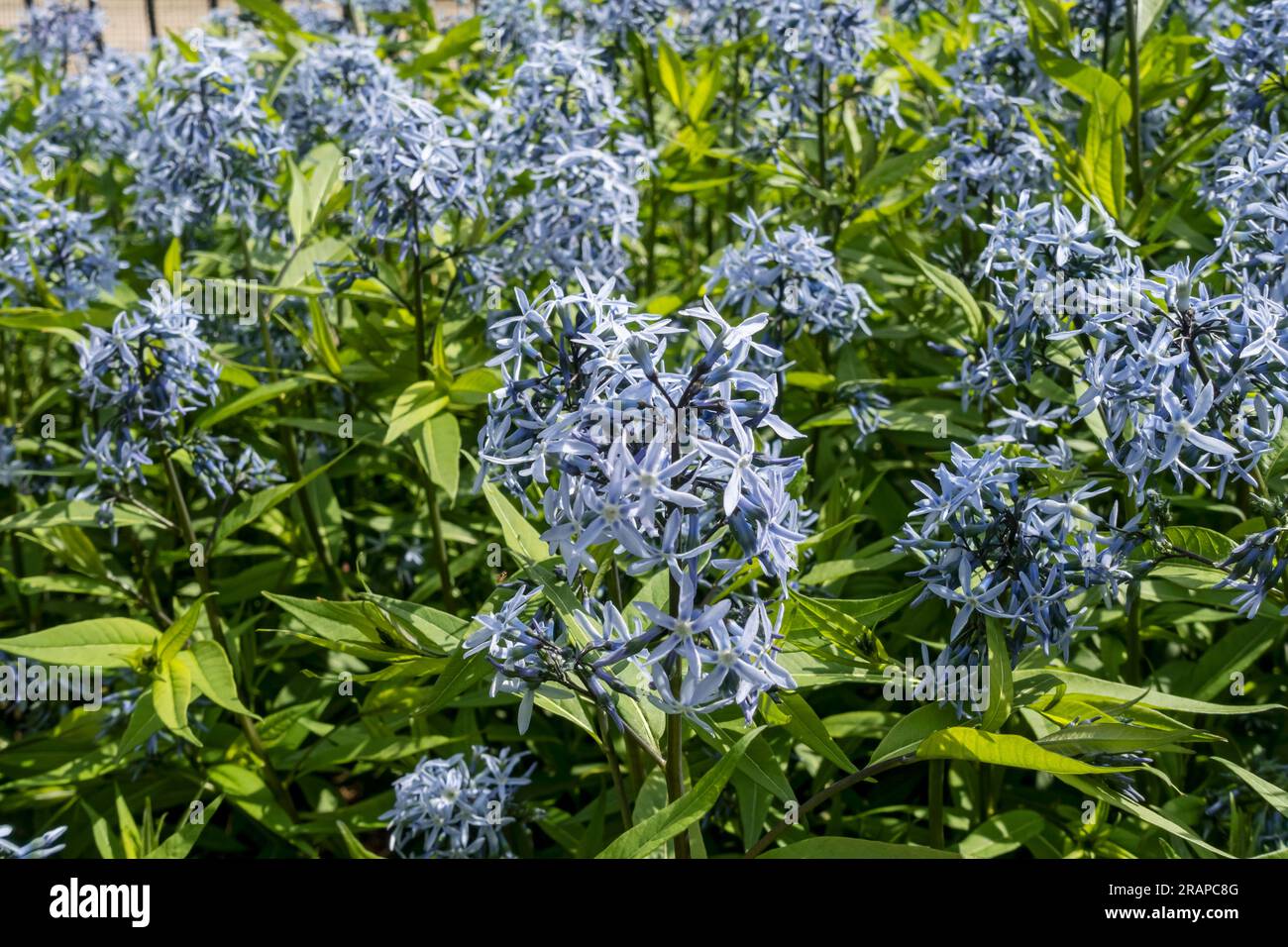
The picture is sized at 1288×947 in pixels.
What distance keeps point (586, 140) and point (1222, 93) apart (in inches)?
104

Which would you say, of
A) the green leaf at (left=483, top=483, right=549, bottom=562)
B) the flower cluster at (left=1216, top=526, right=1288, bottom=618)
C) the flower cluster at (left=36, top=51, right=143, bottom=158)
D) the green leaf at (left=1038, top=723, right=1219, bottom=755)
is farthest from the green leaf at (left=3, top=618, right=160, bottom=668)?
the flower cluster at (left=36, top=51, right=143, bottom=158)

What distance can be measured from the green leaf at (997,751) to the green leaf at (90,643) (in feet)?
7.14

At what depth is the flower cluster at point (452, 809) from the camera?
3344 millimetres

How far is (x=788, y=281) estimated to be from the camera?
12.9 ft

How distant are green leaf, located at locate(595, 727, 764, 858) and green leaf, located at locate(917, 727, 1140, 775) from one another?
0.40 meters

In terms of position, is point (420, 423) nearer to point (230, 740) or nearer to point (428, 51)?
point (230, 740)

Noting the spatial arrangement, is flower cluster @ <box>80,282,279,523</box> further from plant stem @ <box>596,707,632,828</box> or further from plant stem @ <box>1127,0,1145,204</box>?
plant stem @ <box>1127,0,1145,204</box>

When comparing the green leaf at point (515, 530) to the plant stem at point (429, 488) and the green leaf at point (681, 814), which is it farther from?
the plant stem at point (429, 488)

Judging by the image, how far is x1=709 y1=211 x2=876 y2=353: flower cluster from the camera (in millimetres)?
3852

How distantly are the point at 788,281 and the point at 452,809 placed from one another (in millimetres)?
1917

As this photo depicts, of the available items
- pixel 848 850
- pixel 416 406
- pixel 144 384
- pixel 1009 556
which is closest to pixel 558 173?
pixel 416 406

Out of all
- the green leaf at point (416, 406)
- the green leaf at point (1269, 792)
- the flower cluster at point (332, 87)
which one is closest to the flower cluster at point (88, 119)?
the flower cluster at point (332, 87)

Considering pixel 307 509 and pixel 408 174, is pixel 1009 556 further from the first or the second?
pixel 307 509

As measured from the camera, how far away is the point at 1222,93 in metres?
4.95
